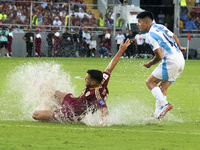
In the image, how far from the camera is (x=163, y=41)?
6945 mm

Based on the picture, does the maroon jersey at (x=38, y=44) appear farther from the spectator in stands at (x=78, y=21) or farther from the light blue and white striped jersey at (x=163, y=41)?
the light blue and white striped jersey at (x=163, y=41)

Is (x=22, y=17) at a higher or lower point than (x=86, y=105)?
higher

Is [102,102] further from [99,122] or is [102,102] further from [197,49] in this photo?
[197,49]

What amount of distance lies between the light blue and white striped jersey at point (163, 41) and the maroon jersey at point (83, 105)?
3.71 feet

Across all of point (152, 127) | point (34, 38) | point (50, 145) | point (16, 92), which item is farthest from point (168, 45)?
point (34, 38)

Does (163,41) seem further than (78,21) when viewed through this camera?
No

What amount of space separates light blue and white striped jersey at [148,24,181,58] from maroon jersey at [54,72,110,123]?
1.13 metres

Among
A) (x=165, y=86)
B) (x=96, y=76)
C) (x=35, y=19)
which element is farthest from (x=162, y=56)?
(x=35, y=19)

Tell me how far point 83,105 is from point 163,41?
1.80m

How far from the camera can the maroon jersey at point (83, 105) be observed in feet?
20.8

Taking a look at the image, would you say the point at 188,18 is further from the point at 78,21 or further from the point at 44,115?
the point at 44,115

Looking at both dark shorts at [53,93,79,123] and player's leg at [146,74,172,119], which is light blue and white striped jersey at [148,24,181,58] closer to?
player's leg at [146,74,172,119]

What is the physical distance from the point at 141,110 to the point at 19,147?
146 inches

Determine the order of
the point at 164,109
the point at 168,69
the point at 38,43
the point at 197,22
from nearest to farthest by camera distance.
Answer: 1. the point at 164,109
2. the point at 168,69
3. the point at 38,43
4. the point at 197,22
